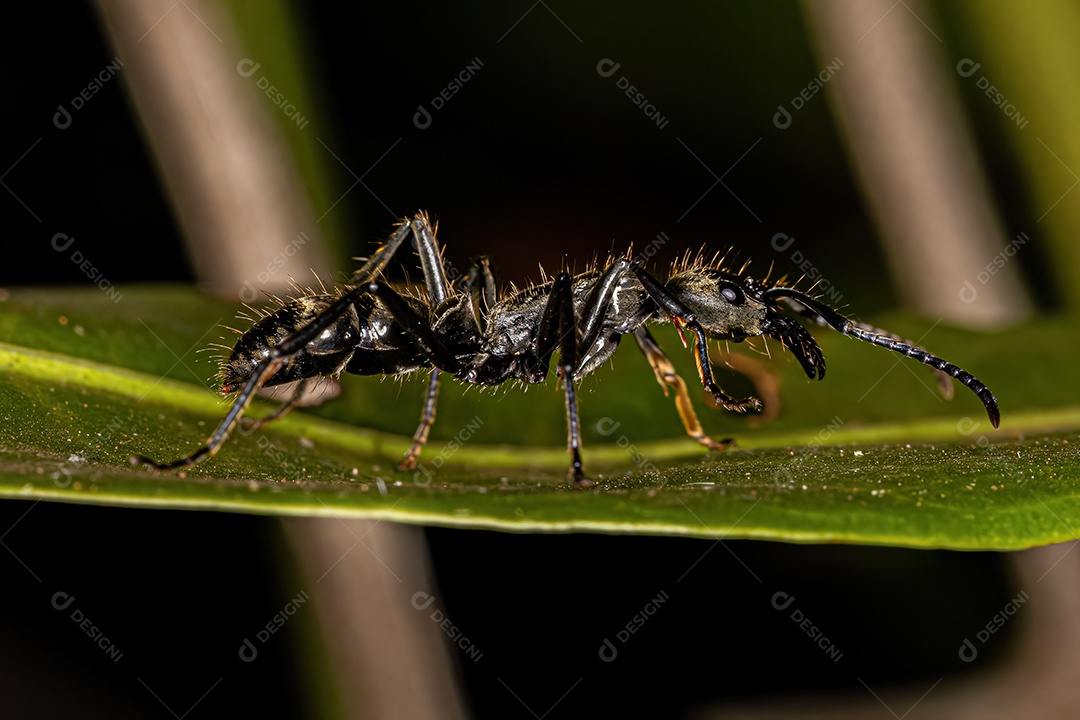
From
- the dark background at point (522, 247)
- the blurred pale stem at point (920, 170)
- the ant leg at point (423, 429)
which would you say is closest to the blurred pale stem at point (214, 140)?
the dark background at point (522, 247)

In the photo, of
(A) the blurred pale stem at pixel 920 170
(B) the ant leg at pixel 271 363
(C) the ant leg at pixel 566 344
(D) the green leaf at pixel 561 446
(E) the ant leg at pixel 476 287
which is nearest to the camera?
(D) the green leaf at pixel 561 446

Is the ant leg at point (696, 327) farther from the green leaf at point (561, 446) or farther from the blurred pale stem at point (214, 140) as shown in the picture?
the blurred pale stem at point (214, 140)

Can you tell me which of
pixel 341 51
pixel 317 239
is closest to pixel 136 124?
pixel 341 51

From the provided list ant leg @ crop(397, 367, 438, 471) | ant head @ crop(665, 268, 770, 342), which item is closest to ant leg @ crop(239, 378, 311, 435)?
ant leg @ crop(397, 367, 438, 471)

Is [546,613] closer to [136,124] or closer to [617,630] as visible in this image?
[617,630]

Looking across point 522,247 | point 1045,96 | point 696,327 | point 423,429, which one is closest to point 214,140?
point 423,429

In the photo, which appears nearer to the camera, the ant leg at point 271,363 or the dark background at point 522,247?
the ant leg at point 271,363

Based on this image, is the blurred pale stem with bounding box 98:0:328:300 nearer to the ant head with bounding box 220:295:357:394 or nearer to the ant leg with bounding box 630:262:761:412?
the ant head with bounding box 220:295:357:394

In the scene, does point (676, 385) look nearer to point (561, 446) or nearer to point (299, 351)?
point (561, 446)
